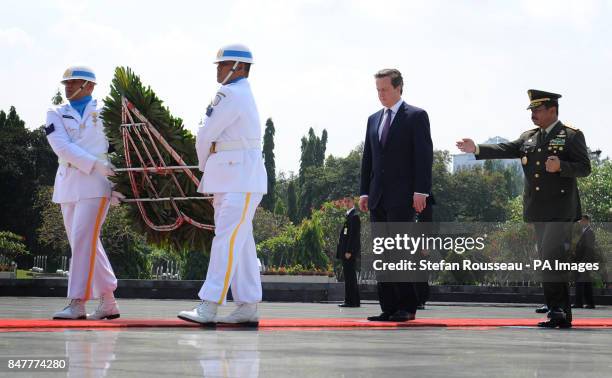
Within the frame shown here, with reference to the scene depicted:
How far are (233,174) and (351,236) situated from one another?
10762mm

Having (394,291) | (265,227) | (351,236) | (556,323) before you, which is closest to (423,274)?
(351,236)

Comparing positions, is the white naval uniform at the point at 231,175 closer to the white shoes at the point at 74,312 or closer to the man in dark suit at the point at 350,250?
the white shoes at the point at 74,312

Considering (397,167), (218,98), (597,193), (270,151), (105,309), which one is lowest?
(105,309)

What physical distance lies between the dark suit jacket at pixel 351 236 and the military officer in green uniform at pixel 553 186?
899 cm

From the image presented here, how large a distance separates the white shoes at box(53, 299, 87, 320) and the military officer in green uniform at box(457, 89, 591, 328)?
3673mm

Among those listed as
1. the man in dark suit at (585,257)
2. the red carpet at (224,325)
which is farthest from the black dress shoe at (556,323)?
the man in dark suit at (585,257)

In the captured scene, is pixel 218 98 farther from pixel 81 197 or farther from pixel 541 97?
pixel 541 97

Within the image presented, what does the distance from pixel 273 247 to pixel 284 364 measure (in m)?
71.7

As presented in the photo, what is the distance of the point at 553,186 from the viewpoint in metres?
10.2

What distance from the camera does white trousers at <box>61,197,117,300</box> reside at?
9688 mm

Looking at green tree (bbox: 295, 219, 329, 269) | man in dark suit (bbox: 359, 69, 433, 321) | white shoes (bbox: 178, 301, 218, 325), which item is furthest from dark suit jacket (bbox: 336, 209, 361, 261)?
green tree (bbox: 295, 219, 329, 269)

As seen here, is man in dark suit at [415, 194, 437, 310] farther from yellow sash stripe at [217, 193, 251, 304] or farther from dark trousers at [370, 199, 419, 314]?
yellow sash stripe at [217, 193, 251, 304]

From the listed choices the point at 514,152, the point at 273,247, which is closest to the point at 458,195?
the point at 273,247

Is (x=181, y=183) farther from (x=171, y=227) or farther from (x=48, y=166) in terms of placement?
(x=48, y=166)
